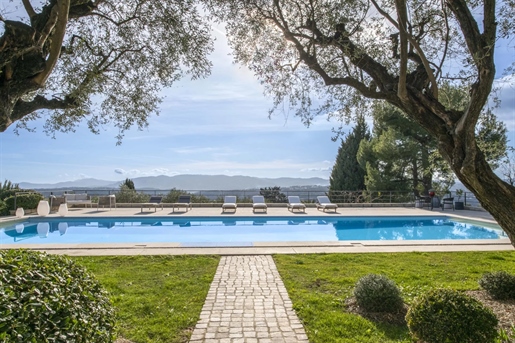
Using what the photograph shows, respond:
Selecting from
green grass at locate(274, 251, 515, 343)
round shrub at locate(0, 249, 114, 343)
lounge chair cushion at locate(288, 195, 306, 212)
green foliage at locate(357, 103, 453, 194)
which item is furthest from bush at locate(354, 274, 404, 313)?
green foliage at locate(357, 103, 453, 194)

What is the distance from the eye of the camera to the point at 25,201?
16.8 metres

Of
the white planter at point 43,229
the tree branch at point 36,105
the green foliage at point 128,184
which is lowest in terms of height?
the white planter at point 43,229

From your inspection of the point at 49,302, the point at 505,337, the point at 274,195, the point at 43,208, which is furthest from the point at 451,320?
the point at 274,195

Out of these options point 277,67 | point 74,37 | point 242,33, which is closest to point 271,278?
point 277,67

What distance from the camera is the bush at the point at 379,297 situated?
465 cm

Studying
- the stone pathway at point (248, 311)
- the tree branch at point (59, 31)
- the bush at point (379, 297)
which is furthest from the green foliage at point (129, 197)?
the bush at point (379, 297)

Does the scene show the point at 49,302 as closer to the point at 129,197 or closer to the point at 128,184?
the point at 129,197

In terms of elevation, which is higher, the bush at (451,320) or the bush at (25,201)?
the bush at (25,201)

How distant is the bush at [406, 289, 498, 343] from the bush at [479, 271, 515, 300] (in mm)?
1733

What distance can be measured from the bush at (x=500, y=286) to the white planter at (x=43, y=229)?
14.0m

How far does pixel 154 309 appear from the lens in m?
4.85

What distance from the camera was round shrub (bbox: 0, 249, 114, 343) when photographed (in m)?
2.09

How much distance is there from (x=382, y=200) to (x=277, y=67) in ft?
61.9

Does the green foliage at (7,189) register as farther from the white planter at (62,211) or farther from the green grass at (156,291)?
the green grass at (156,291)
